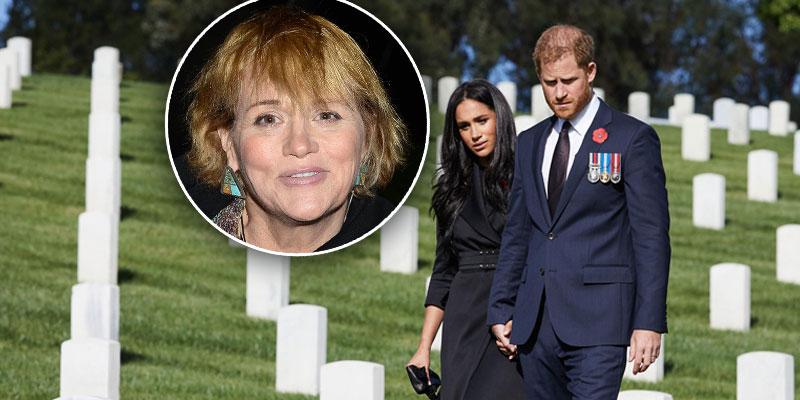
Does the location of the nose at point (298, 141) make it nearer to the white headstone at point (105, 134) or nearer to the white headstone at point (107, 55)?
the white headstone at point (105, 134)

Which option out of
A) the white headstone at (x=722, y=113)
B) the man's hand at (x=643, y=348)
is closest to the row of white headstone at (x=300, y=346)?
the man's hand at (x=643, y=348)

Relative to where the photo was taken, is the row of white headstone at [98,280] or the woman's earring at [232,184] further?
the row of white headstone at [98,280]

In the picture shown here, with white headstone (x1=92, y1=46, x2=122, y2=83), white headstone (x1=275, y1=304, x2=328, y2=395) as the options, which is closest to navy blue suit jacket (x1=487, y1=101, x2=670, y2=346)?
white headstone (x1=275, y1=304, x2=328, y2=395)

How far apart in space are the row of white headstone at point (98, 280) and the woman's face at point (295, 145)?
2055mm

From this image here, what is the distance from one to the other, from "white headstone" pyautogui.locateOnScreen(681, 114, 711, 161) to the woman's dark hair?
1593 cm

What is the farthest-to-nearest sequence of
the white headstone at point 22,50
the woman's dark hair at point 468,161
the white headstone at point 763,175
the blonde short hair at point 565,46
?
1. the white headstone at point 22,50
2. the white headstone at point 763,175
3. the woman's dark hair at point 468,161
4. the blonde short hair at point 565,46

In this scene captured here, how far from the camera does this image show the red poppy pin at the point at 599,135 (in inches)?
241

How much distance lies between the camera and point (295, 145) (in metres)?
5.55

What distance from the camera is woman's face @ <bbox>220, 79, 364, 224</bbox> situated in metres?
5.53

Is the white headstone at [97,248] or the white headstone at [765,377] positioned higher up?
the white headstone at [97,248]

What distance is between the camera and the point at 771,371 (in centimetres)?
1015

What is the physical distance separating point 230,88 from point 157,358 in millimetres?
6563

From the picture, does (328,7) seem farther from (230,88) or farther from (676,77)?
(676,77)

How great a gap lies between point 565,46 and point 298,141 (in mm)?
1070
